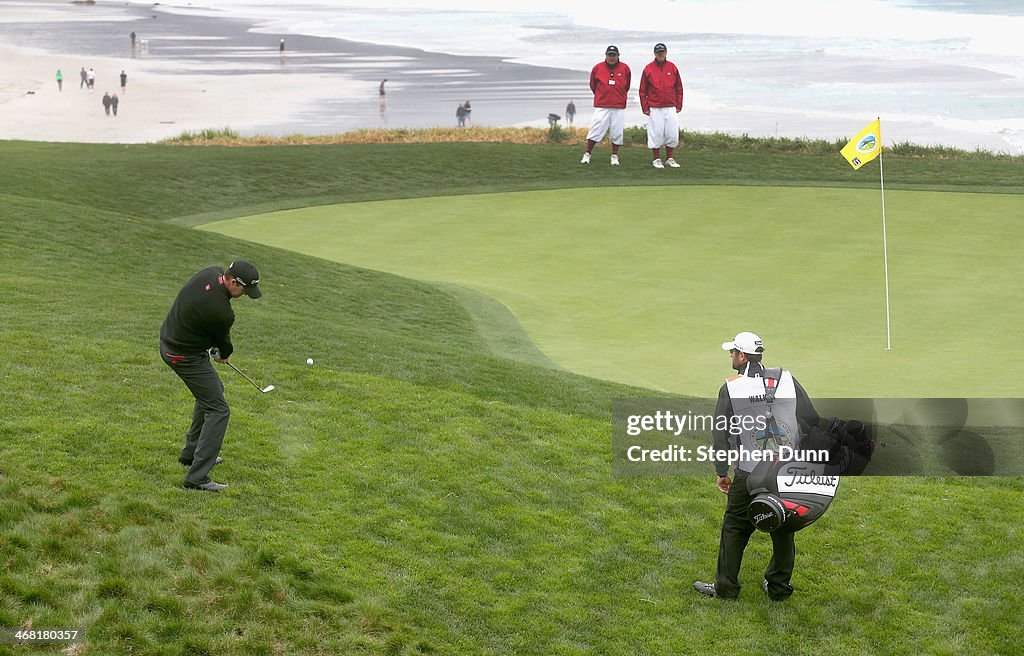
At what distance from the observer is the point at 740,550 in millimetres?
9445

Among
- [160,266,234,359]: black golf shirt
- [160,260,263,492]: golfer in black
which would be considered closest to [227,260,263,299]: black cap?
[160,260,263,492]: golfer in black

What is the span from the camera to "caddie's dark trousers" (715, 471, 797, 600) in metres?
9.23

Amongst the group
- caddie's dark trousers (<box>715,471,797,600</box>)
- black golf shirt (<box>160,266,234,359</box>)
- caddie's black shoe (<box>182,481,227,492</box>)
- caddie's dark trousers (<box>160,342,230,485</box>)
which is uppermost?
black golf shirt (<box>160,266,234,359</box>)

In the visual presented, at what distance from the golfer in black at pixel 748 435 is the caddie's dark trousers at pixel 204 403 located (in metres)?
4.18

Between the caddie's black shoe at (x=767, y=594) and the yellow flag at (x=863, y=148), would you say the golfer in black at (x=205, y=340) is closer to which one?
the caddie's black shoe at (x=767, y=594)

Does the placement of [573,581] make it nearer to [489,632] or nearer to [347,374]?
[489,632]

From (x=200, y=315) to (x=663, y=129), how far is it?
2125 cm

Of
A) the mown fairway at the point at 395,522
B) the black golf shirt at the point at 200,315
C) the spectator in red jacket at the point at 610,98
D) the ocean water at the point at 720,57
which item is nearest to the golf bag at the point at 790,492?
the mown fairway at the point at 395,522

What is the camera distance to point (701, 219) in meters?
24.2

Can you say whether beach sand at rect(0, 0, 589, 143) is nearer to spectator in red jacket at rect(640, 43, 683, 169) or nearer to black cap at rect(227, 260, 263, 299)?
spectator in red jacket at rect(640, 43, 683, 169)

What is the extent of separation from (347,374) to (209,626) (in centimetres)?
572

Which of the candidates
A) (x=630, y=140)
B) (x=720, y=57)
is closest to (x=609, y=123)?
(x=630, y=140)

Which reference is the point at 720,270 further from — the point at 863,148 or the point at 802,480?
the point at 802,480

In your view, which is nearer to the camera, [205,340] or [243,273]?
[243,273]
